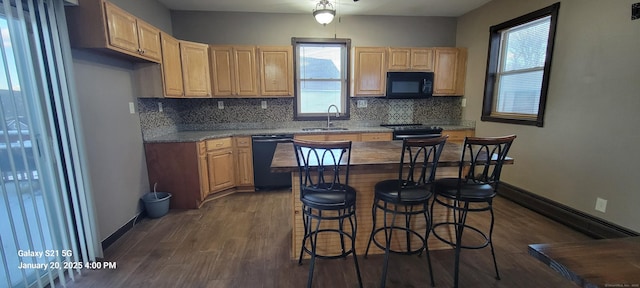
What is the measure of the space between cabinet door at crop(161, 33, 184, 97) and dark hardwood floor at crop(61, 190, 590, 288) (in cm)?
151

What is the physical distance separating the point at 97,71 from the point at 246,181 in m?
2.11

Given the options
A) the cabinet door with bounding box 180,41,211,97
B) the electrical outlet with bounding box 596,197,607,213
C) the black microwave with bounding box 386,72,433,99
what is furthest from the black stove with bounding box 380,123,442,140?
the cabinet door with bounding box 180,41,211,97

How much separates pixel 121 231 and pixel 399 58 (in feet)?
13.7

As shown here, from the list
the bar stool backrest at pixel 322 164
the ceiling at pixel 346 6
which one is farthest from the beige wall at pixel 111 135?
the bar stool backrest at pixel 322 164

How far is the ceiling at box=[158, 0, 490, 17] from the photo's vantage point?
362 cm

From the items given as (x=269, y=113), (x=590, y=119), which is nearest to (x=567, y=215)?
(x=590, y=119)

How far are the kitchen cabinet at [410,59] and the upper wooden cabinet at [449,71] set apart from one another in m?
0.15

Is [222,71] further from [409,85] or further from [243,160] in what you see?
[409,85]

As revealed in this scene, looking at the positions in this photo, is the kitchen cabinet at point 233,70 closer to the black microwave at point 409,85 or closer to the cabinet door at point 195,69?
the cabinet door at point 195,69

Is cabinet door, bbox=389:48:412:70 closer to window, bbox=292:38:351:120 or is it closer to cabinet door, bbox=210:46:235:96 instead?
window, bbox=292:38:351:120

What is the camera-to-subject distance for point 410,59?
4.20 meters

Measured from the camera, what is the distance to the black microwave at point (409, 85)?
420 centimetres

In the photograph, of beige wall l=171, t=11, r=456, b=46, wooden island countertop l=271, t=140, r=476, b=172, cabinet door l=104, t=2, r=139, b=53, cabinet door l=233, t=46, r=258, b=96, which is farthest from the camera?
beige wall l=171, t=11, r=456, b=46

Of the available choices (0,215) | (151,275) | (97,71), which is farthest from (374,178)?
(97,71)
